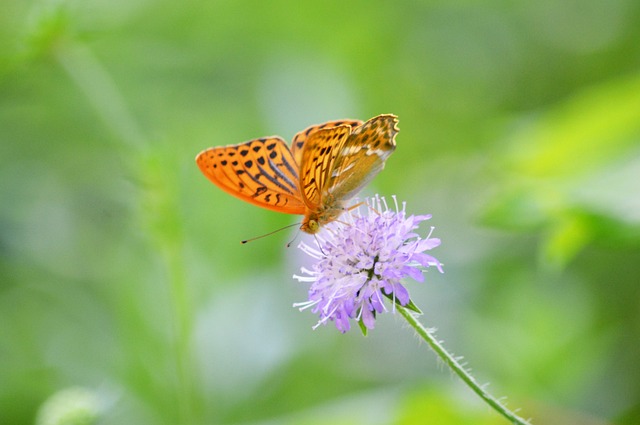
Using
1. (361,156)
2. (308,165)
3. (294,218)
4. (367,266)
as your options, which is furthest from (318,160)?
(294,218)

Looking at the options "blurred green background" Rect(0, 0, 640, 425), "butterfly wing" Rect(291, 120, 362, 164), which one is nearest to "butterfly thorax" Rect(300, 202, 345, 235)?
"butterfly wing" Rect(291, 120, 362, 164)

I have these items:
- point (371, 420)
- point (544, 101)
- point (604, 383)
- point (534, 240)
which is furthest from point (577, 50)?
point (371, 420)

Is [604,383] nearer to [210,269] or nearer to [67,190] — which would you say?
[210,269]

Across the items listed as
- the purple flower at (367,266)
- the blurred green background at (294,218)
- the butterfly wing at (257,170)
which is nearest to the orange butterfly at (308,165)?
the butterfly wing at (257,170)

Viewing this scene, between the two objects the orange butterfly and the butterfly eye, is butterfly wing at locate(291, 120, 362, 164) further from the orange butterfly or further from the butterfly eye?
the butterfly eye

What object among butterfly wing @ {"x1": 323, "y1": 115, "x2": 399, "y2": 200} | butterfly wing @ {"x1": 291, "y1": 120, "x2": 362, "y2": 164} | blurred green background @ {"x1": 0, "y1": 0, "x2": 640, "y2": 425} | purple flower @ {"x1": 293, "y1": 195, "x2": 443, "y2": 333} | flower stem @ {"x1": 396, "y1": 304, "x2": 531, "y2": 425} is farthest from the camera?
blurred green background @ {"x1": 0, "y1": 0, "x2": 640, "y2": 425}

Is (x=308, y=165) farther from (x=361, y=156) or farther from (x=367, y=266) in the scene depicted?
Answer: (x=367, y=266)

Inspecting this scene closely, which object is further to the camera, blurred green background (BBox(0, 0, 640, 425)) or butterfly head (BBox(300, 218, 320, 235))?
blurred green background (BBox(0, 0, 640, 425))
